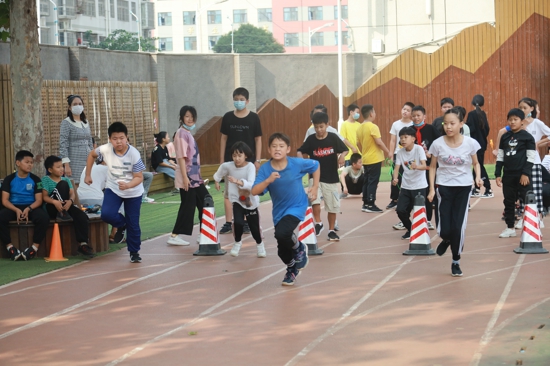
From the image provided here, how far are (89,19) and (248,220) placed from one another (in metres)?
Answer: 77.7

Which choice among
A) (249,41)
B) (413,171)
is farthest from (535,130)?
(249,41)

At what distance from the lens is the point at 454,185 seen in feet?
32.9

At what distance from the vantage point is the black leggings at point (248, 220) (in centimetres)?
1143

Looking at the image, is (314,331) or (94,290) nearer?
(314,331)

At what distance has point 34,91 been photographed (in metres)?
12.9

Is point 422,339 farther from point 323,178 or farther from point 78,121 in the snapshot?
point 78,121

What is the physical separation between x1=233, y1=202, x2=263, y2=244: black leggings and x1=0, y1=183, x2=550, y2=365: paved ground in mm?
334

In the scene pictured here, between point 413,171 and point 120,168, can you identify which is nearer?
point 120,168

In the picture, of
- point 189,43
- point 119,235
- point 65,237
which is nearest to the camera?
point 65,237

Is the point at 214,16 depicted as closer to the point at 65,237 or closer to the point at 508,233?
the point at 508,233

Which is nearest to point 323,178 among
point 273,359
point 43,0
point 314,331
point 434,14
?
point 314,331

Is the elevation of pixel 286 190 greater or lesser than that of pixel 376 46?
lesser

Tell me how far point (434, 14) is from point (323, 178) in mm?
19528

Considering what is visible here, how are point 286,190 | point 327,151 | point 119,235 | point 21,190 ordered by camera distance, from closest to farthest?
point 286,190
point 21,190
point 327,151
point 119,235
